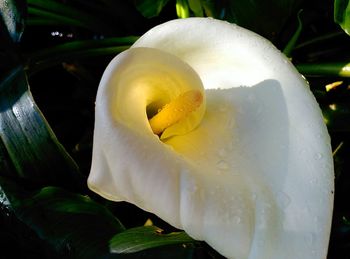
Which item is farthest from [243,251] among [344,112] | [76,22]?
[76,22]

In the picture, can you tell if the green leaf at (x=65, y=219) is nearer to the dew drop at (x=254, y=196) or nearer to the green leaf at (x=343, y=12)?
the dew drop at (x=254, y=196)

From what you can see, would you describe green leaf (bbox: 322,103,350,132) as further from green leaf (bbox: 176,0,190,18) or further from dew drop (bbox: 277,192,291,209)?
dew drop (bbox: 277,192,291,209)

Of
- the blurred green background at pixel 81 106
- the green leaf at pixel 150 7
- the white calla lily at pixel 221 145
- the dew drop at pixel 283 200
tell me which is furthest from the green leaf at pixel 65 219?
the green leaf at pixel 150 7

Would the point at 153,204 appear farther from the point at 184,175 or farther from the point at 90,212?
the point at 90,212

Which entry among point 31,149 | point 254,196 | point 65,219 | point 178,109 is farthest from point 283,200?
point 31,149

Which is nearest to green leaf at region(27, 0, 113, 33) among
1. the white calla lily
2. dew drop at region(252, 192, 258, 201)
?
the white calla lily
